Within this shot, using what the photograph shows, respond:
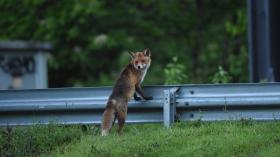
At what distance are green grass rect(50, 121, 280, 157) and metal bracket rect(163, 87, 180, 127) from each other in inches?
8.7

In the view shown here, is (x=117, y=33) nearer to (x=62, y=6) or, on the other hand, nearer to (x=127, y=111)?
(x=62, y=6)

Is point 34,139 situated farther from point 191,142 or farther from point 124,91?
point 191,142

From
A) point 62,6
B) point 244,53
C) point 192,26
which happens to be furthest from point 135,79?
point 192,26

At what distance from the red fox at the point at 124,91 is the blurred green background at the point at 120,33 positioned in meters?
15.8

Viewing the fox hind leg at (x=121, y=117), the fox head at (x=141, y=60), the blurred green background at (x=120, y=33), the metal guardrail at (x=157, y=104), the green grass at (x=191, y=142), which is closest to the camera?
the green grass at (x=191, y=142)

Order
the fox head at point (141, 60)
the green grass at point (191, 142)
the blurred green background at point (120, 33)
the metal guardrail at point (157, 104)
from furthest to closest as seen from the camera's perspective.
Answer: the blurred green background at point (120, 33)
the fox head at point (141, 60)
the metal guardrail at point (157, 104)
the green grass at point (191, 142)

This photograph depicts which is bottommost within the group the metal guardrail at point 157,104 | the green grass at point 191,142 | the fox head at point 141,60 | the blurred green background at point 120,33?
the green grass at point 191,142

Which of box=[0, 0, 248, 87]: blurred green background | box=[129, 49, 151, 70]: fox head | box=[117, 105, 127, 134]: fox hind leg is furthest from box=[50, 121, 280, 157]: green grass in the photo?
box=[0, 0, 248, 87]: blurred green background

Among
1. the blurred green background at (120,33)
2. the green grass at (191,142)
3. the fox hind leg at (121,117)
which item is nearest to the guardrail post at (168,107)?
the green grass at (191,142)

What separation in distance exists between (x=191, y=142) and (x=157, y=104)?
1.42 metres

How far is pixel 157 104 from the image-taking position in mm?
11016

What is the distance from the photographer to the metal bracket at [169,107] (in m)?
Answer: 10.8

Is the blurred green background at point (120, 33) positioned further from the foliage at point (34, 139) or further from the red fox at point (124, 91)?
the foliage at point (34, 139)

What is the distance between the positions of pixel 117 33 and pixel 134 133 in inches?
773
